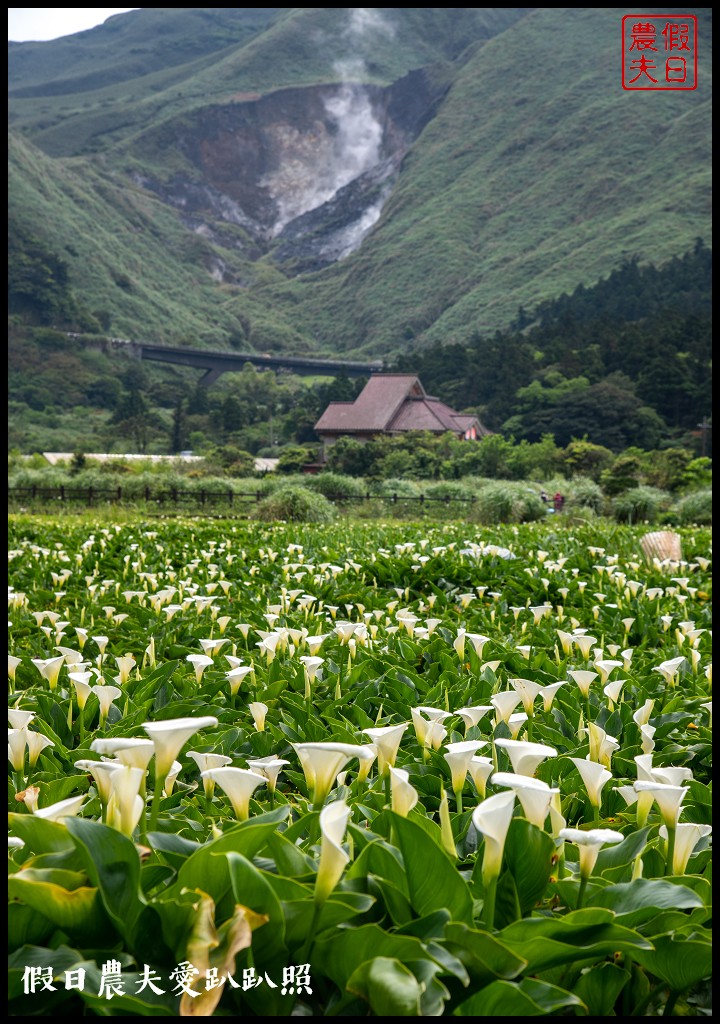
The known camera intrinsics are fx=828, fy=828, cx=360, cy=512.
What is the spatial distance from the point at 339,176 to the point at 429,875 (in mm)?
153294

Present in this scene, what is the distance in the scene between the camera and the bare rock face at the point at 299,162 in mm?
131875

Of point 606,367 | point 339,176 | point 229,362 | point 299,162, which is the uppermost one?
point 299,162

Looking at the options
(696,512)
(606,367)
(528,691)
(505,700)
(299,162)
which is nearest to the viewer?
(505,700)

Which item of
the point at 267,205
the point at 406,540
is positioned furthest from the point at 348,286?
the point at 406,540

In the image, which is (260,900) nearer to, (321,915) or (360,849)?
(321,915)

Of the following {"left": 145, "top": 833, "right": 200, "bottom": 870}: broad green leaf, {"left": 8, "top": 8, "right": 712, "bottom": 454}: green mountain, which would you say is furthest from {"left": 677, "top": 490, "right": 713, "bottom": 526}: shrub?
{"left": 8, "top": 8, "right": 712, "bottom": 454}: green mountain

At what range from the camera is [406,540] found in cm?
905

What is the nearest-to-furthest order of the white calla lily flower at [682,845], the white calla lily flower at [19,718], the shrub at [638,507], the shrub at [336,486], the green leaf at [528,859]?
the green leaf at [528,859], the white calla lily flower at [682,845], the white calla lily flower at [19,718], the shrub at [638,507], the shrub at [336,486]

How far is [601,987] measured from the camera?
1198 mm

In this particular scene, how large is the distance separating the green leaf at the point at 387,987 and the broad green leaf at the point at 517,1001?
3.3 inches

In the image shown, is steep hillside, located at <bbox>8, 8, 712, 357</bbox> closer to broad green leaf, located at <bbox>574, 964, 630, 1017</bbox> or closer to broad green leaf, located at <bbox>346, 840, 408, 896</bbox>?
broad green leaf, located at <bbox>346, 840, 408, 896</bbox>

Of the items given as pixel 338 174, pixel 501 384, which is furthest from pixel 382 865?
pixel 338 174

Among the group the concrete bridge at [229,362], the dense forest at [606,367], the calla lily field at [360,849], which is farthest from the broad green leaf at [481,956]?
the concrete bridge at [229,362]

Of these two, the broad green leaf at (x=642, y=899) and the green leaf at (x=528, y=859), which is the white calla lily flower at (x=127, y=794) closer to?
the green leaf at (x=528, y=859)
